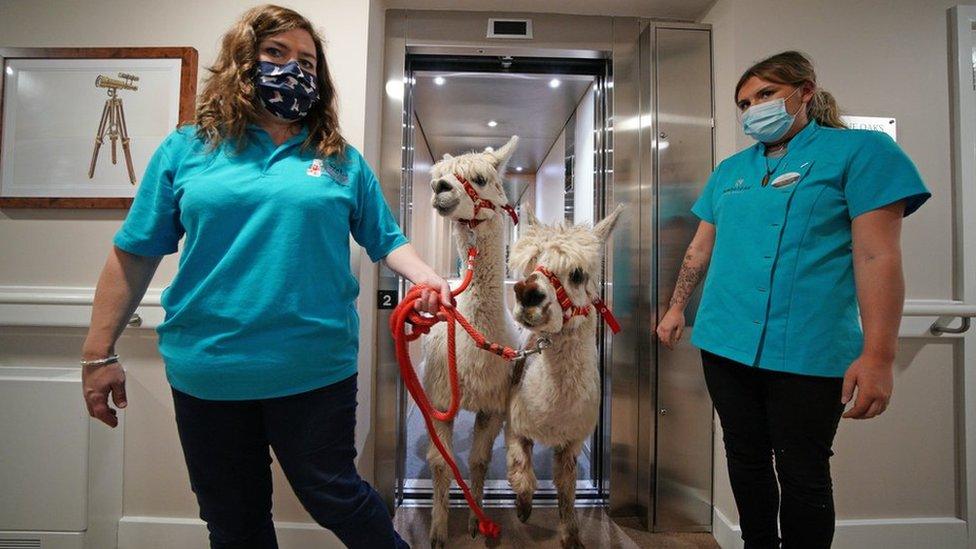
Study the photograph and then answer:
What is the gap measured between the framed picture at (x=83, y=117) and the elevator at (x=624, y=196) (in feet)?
3.31

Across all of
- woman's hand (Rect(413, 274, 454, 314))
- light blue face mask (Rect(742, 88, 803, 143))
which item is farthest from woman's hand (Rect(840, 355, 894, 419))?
woman's hand (Rect(413, 274, 454, 314))

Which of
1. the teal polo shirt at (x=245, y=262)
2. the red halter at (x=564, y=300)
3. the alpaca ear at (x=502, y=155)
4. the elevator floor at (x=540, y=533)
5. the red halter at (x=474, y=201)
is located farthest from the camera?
the elevator floor at (x=540, y=533)

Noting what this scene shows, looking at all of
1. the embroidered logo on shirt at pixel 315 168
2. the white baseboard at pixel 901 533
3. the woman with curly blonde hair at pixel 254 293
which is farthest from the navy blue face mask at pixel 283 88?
the white baseboard at pixel 901 533

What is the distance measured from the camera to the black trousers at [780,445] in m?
1.08

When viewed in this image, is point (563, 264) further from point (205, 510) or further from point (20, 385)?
point (20, 385)

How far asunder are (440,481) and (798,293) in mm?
1541

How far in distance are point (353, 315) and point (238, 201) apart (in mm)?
414

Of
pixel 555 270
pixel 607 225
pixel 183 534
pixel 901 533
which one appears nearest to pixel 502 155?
pixel 607 225

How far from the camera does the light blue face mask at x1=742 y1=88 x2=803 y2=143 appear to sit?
1199mm

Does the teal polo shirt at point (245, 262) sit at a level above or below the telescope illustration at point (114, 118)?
below

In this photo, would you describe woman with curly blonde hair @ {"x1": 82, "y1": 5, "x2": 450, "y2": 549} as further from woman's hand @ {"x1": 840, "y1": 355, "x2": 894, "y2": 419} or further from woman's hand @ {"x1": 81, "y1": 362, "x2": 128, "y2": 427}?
woman's hand @ {"x1": 840, "y1": 355, "x2": 894, "y2": 419}

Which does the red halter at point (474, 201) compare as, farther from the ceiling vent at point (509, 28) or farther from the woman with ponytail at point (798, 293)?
the ceiling vent at point (509, 28)

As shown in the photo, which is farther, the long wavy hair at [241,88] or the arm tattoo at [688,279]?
the arm tattoo at [688,279]

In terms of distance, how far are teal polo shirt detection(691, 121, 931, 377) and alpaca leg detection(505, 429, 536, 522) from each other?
814mm
